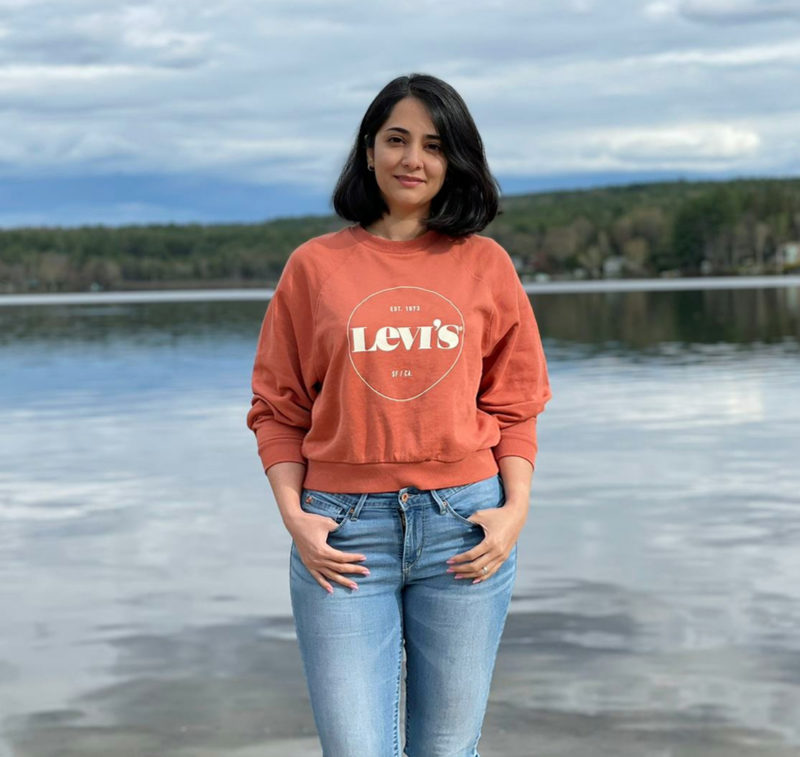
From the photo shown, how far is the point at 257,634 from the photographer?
5.69 m

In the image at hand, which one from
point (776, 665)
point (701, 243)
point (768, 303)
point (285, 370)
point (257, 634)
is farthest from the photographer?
point (701, 243)

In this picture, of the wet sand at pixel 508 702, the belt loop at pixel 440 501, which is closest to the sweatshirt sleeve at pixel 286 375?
the belt loop at pixel 440 501

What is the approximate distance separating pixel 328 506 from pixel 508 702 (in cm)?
235

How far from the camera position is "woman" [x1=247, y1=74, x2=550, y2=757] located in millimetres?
2676

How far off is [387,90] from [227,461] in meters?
8.63

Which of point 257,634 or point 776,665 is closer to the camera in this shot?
point 776,665

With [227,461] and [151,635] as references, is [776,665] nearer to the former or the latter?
[151,635]

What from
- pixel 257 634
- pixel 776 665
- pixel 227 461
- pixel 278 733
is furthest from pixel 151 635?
pixel 227 461

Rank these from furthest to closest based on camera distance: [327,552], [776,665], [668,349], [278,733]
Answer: [668,349] → [776,665] → [278,733] → [327,552]

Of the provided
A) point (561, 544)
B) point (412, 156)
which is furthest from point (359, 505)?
point (561, 544)

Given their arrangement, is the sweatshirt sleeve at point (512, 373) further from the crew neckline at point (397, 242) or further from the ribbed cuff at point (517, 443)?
the crew neckline at point (397, 242)

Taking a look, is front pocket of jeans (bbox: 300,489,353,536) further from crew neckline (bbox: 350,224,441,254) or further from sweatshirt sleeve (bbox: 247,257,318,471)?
crew neckline (bbox: 350,224,441,254)

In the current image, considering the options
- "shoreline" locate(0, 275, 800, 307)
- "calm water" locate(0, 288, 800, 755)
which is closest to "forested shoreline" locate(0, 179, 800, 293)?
"shoreline" locate(0, 275, 800, 307)

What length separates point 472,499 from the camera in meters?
2.72
